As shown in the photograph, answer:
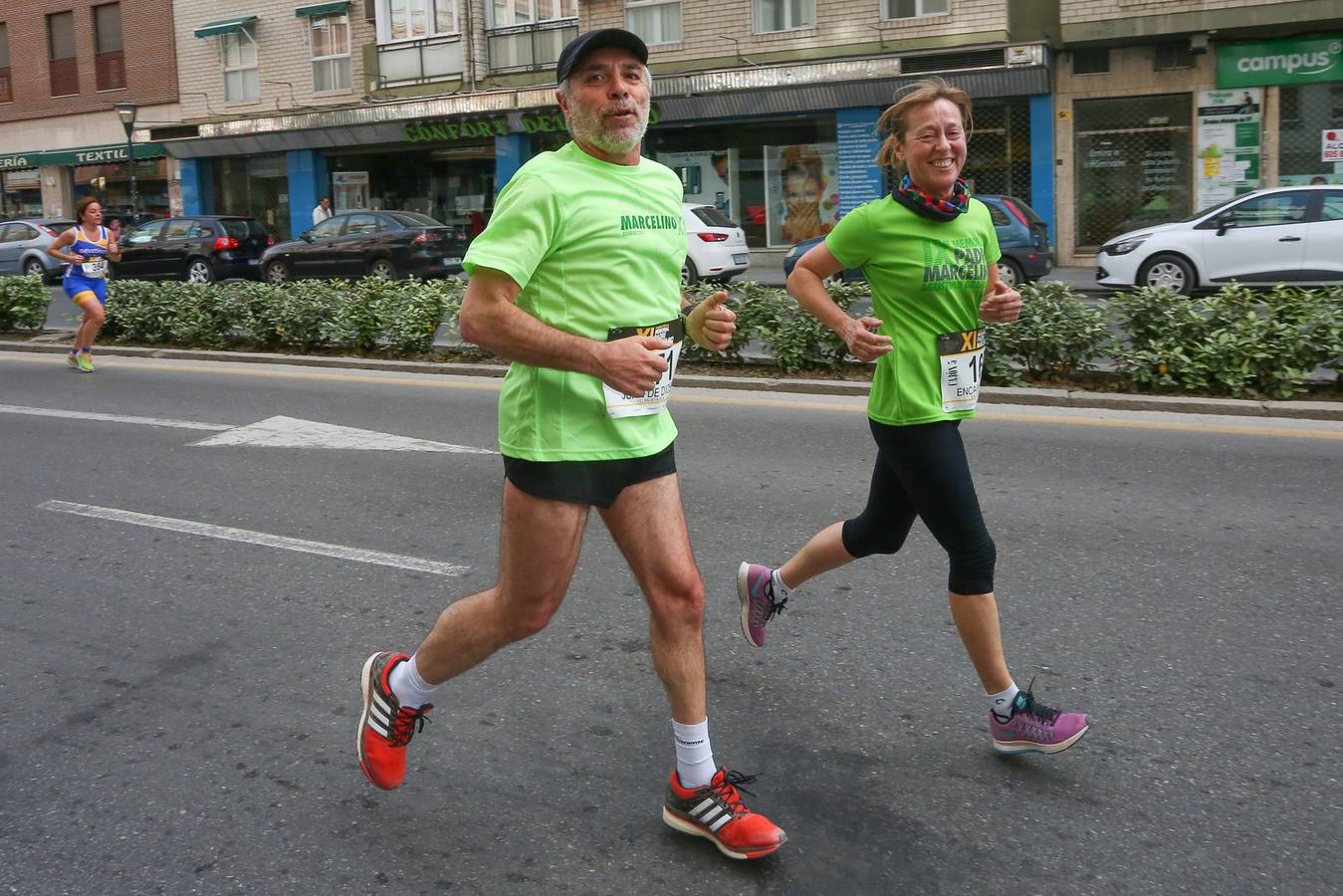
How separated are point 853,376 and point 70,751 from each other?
726cm

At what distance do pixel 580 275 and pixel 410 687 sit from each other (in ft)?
3.83

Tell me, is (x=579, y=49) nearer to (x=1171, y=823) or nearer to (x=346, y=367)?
(x=1171, y=823)

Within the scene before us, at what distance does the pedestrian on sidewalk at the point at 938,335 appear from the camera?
142 inches

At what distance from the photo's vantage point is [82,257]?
12258mm

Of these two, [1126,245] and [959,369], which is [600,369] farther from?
[1126,245]

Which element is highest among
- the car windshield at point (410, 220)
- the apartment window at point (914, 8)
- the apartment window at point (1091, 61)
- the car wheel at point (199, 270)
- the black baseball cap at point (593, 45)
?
the apartment window at point (914, 8)

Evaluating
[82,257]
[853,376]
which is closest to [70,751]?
[853,376]

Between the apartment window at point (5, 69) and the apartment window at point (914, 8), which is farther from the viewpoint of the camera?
the apartment window at point (5, 69)

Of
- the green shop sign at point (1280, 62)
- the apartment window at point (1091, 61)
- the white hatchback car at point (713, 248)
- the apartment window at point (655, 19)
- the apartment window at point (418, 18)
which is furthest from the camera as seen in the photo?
the apartment window at point (418, 18)

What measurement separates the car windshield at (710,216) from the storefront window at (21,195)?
2498 cm

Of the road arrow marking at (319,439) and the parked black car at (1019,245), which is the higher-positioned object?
the parked black car at (1019,245)

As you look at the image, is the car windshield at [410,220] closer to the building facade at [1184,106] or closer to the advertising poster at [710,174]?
the advertising poster at [710,174]

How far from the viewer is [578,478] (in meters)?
3.13

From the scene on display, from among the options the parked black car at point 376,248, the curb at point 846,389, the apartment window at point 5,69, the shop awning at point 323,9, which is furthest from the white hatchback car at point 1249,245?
the apartment window at point 5,69
